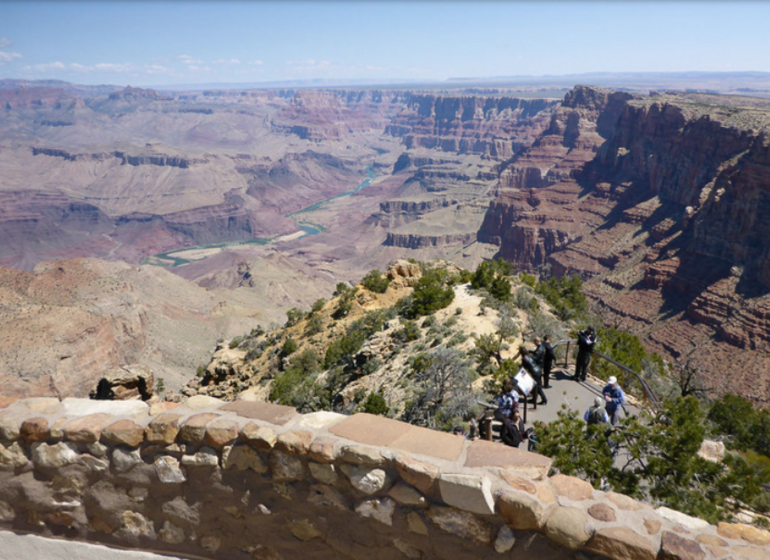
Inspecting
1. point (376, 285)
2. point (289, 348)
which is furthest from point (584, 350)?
point (376, 285)

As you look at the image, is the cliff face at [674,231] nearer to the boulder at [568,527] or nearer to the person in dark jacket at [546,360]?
the person in dark jacket at [546,360]

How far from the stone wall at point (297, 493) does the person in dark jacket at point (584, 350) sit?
27.4ft

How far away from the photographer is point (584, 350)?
1218 cm

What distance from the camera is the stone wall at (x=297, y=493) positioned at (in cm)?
370

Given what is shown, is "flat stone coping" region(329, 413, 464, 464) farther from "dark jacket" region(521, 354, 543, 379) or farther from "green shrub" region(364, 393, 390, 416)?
"green shrub" region(364, 393, 390, 416)

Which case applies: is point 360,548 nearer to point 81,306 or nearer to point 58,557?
point 58,557

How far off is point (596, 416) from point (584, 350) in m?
3.61

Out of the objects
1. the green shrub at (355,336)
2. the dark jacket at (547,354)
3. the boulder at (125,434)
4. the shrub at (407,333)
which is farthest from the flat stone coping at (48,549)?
the green shrub at (355,336)

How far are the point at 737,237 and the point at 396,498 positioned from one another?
73.4 metres

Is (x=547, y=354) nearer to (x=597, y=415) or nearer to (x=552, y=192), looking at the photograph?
(x=597, y=415)

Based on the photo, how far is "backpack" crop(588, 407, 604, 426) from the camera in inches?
346

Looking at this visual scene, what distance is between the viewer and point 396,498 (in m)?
4.10

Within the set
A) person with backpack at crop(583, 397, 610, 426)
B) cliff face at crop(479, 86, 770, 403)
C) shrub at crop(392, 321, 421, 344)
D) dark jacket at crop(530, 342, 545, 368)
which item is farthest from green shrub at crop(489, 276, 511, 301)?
cliff face at crop(479, 86, 770, 403)

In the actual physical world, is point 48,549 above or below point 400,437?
below
